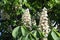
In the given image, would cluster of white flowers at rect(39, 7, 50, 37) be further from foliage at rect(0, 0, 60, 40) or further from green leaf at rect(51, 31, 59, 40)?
foliage at rect(0, 0, 60, 40)

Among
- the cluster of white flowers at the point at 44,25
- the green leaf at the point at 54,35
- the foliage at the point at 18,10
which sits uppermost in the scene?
the foliage at the point at 18,10

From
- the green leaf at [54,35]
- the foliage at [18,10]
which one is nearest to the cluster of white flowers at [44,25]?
the green leaf at [54,35]

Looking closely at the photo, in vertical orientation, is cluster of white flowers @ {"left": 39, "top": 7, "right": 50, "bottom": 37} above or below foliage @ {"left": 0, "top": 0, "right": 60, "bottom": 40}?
below

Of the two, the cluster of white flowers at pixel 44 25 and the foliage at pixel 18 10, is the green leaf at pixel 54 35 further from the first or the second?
the foliage at pixel 18 10

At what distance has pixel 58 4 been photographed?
7023 mm

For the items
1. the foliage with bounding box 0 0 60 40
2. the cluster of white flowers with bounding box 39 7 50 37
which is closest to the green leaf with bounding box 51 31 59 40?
the cluster of white flowers with bounding box 39 7 50 37

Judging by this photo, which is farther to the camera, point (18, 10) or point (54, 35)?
point (18, 10)

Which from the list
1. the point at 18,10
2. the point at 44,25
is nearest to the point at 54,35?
the point at 44,25

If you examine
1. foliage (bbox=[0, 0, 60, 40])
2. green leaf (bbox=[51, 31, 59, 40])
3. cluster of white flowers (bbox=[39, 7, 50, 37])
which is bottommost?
green leaf (bbox=[51, 31, 59, 40])

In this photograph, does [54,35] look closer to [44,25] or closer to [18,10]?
[44,25]

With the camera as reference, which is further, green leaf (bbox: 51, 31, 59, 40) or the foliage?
the foliage

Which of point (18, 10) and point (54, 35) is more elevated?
point (18, 10)

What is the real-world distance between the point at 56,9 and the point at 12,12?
1147 mm

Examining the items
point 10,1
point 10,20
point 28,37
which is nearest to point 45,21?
point 28,37
